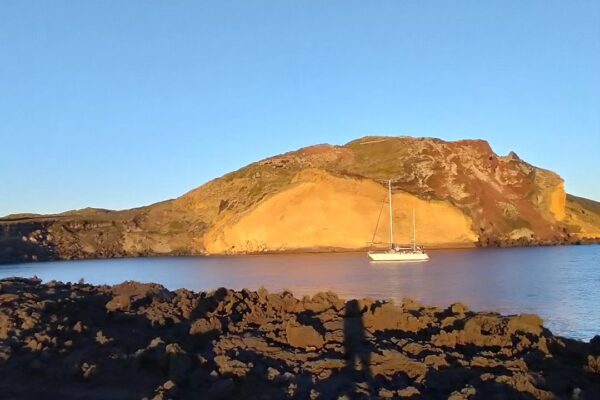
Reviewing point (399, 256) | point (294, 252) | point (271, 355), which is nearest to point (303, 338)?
point (271, 355)

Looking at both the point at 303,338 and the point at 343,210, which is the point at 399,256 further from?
the point at 303,338

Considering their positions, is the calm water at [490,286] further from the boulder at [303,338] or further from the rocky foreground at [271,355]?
the boulder at [303,338]

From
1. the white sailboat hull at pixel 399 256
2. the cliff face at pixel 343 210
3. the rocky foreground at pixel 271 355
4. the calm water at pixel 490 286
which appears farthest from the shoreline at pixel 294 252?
the rocky foreground at pixel 271 355

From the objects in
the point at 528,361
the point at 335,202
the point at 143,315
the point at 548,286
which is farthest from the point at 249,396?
the point at 335,202

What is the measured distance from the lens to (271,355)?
930 cm

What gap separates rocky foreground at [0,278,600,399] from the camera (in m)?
7.52

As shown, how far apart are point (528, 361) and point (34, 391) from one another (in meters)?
6.70

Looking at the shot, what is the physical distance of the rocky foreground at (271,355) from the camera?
7.52m

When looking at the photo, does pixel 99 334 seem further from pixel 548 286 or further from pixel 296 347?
pixel 548 286

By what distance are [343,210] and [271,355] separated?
214 ft

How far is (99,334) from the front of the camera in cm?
963

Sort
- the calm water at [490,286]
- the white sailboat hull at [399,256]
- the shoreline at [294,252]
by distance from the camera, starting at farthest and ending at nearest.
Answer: the shoreline at [294,252] < the white sailboat hull at [399,256] < the calm water at [490,286]

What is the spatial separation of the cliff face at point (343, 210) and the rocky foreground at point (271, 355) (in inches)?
2392

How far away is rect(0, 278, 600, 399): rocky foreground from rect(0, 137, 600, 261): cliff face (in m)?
60.8
